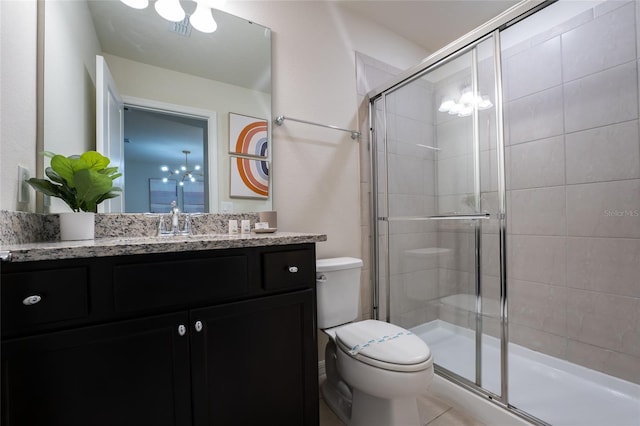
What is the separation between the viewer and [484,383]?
147 cm

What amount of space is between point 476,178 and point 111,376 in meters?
1.92

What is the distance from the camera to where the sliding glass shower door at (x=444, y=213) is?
1642 millimetres

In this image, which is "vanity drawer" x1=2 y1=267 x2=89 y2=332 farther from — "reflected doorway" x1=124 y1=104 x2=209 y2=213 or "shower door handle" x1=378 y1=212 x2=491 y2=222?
"shower door handle" x1=378 y1=212 x2=491 y2=222

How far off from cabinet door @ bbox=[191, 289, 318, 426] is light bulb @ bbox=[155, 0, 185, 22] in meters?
1.43

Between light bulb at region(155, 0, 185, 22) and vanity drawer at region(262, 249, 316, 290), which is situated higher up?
light bulb at region(155, 0, 185, 22)

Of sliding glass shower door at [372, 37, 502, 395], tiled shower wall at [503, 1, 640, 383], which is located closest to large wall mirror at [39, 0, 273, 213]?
sliding glass shower door at [372, 37, 502, 395]

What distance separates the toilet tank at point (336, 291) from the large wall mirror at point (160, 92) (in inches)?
19.9

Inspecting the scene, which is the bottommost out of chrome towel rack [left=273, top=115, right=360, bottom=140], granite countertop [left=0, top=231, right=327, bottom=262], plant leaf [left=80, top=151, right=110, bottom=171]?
granite countertop [left=0, top=231, right=327, bottom=262]

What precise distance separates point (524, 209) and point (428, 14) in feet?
5.12

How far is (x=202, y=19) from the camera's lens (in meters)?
1.48

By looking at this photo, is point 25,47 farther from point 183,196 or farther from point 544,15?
point 544,15

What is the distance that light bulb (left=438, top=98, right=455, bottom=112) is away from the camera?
1.89 m

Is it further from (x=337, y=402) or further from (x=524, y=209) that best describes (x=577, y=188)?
(x=337, y=402)

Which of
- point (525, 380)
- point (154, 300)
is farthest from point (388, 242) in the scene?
point (154, 300)
